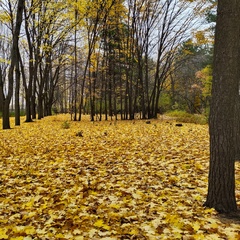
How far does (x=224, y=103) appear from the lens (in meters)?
3.28

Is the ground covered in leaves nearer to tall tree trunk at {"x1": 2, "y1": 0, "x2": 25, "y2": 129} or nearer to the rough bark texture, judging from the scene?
the rough bark texture

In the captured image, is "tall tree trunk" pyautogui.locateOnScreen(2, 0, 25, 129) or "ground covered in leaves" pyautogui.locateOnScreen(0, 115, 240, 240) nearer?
"ground covered in leaves" pyautogui.locateOnScreen(0, 115, 240, 240)

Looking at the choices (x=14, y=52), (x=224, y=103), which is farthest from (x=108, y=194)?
(x=14, y=52)

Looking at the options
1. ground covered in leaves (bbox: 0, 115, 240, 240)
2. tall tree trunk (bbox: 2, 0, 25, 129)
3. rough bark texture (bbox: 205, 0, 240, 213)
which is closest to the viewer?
ground covered in leaves (bbox: 0, 115, 240, 240)

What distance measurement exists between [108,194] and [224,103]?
2290 millimetres

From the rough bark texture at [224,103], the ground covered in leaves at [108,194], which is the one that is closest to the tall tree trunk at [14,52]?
the ground covered in leaves at [108,194]

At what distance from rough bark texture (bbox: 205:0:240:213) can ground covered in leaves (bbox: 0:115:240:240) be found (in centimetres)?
37

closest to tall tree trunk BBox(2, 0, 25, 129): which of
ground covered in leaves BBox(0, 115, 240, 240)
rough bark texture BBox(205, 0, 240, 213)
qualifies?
ground covered in leaves BBox(0, 115, 240, 240)

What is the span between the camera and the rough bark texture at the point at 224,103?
321cm

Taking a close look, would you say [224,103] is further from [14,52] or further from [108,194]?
[14,52]

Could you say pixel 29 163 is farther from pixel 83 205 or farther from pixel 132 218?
pixel 132 218

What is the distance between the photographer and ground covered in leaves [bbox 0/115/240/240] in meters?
2.97

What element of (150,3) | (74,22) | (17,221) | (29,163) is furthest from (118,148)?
(150,3)

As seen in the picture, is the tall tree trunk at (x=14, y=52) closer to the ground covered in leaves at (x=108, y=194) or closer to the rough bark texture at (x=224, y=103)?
the ground covered in leaves at (x=108, y=194)
